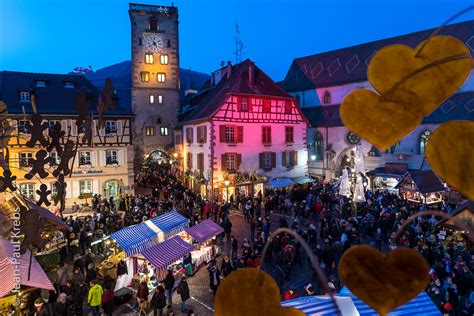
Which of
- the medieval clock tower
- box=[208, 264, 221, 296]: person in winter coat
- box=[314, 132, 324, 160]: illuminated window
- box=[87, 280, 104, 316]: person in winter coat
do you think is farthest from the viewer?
the medieval clock tower

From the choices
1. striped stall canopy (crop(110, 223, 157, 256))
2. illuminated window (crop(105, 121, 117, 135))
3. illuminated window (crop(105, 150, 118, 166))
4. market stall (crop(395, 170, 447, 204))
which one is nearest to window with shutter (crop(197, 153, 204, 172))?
illuminated window (crop(105, 150, 118, 166))

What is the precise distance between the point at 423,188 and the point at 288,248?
1322cm

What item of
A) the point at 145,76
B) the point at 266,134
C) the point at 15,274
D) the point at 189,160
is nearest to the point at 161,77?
the point at 145,76

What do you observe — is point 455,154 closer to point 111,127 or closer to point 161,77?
point 111,127

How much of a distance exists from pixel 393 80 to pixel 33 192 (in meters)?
28.7

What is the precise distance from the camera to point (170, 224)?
48.6ft

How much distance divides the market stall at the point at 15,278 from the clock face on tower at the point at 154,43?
3382 centimetres

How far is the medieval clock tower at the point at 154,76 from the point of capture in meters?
39.9

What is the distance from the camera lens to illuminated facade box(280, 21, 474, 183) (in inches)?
1169

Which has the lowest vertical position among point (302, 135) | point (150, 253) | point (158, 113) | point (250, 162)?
point (150, 253)

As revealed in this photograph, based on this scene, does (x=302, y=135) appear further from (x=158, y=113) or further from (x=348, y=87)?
(x=158, y=113)

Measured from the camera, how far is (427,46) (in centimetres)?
252

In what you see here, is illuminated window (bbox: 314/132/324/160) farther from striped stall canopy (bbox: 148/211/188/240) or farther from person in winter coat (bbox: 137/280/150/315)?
person in winter coat (bbox: 137/280/150/315)

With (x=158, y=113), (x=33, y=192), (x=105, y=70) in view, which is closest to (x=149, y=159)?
(x=158, y=113)
